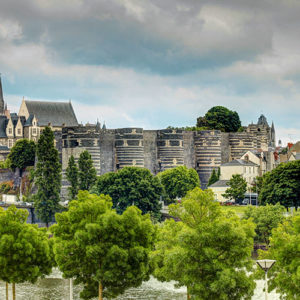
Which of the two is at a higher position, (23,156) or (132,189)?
(23,156)

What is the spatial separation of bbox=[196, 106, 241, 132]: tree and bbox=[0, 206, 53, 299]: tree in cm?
9040

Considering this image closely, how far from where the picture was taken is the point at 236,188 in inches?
4313

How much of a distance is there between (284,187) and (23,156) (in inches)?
2021

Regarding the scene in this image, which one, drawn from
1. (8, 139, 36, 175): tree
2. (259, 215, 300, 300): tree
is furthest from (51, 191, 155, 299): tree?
(8, 139, 36, 175): tree

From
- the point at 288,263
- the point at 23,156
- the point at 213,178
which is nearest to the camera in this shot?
the point at 288,263

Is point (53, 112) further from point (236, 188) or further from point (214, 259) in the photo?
point (214, 259)

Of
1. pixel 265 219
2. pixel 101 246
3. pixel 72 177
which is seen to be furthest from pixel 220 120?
pixel 101 246

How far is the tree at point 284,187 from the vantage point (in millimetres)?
91438

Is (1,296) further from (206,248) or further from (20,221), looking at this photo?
(206,248)

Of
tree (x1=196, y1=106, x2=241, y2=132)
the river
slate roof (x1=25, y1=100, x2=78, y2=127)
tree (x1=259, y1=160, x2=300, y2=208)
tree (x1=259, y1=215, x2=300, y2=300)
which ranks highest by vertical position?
slate roof (x1=25, y1=100, x2=78, y2=127)

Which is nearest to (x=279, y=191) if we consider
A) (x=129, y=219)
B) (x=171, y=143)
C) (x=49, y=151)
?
(x=171, y=143)

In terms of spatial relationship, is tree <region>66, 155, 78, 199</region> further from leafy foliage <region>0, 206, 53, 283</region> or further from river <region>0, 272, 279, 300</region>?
leafy foliage <region>0, 206, 53, 283</region>

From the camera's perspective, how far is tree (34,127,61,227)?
339 feet

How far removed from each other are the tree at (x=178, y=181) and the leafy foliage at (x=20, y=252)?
2219 inches
